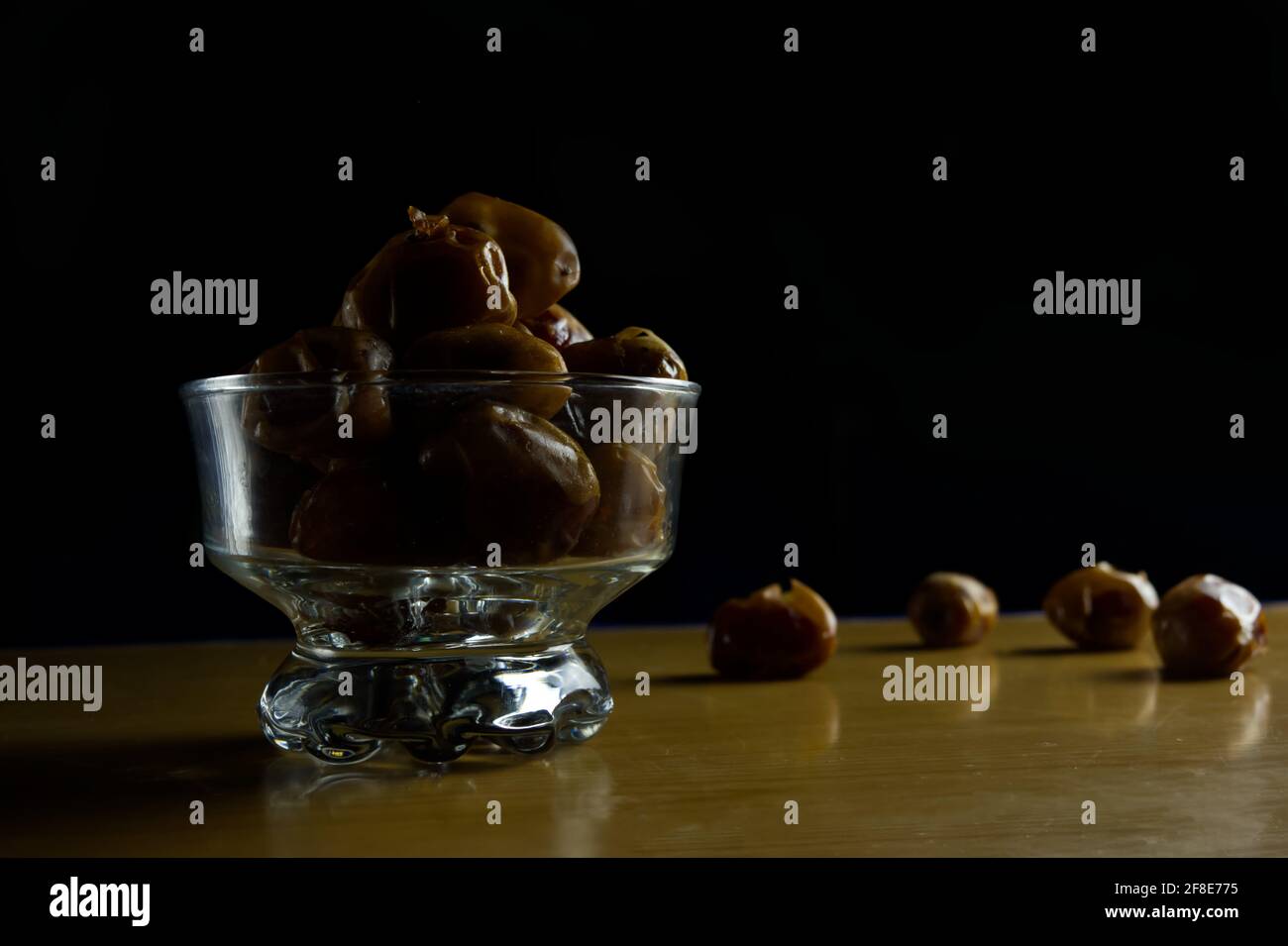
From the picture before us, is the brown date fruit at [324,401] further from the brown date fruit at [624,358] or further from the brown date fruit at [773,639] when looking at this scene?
the brown date fruit at [773,639]

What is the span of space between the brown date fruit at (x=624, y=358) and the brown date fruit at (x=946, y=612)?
47cm

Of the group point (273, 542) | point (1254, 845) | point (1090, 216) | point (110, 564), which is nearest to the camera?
point (1254, 845)

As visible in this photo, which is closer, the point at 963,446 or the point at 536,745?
the point at 536,745

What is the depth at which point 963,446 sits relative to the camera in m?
1.66

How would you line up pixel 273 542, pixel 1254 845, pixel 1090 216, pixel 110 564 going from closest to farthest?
pixel 1254 845, pixel 273 542, pixel 110 564, pixel 1090 216

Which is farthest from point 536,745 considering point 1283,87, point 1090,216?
point 1283,87

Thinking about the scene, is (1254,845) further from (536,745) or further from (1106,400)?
(1106,400)

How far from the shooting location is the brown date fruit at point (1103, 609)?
983 mm

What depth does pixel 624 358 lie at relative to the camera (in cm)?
60

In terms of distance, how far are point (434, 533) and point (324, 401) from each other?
0.23 feet

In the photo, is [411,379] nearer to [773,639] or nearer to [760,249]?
[773,639]

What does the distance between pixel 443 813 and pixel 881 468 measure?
4.01 ft

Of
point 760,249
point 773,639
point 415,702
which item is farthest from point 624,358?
point 760,249

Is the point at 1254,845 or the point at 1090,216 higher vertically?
the point at 1090,216
